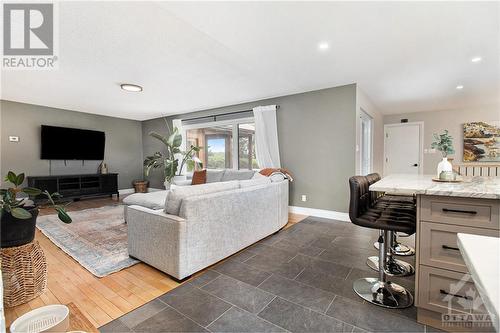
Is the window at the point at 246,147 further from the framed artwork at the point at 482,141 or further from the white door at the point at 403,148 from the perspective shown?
the framed artwork at the point at 482,141

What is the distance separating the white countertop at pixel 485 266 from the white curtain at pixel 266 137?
3.75 m

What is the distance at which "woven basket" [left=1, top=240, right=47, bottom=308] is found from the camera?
4.94 ft

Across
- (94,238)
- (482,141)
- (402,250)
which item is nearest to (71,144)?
(94,238)

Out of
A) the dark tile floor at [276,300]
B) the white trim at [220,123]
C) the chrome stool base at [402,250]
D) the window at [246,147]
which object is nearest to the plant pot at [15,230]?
the dark tile floor at [276,300]

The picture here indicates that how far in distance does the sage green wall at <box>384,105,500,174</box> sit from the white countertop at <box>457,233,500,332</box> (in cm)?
654

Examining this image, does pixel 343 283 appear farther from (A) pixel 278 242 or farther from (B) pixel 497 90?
(B) pixel 497 90

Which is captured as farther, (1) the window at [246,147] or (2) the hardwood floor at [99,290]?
(1) the window at [246,147]

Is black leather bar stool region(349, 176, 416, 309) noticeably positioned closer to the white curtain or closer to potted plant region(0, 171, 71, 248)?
potted plant region(0, 171, 71, 248)

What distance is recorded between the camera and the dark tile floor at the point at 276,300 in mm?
1441

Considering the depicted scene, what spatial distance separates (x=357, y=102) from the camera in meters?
3.70

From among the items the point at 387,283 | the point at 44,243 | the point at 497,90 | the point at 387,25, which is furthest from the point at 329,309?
the point at 497,90

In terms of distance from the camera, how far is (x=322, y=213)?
400 centimetres

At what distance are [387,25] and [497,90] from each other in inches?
155

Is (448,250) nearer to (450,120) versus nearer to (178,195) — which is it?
(178,195)
